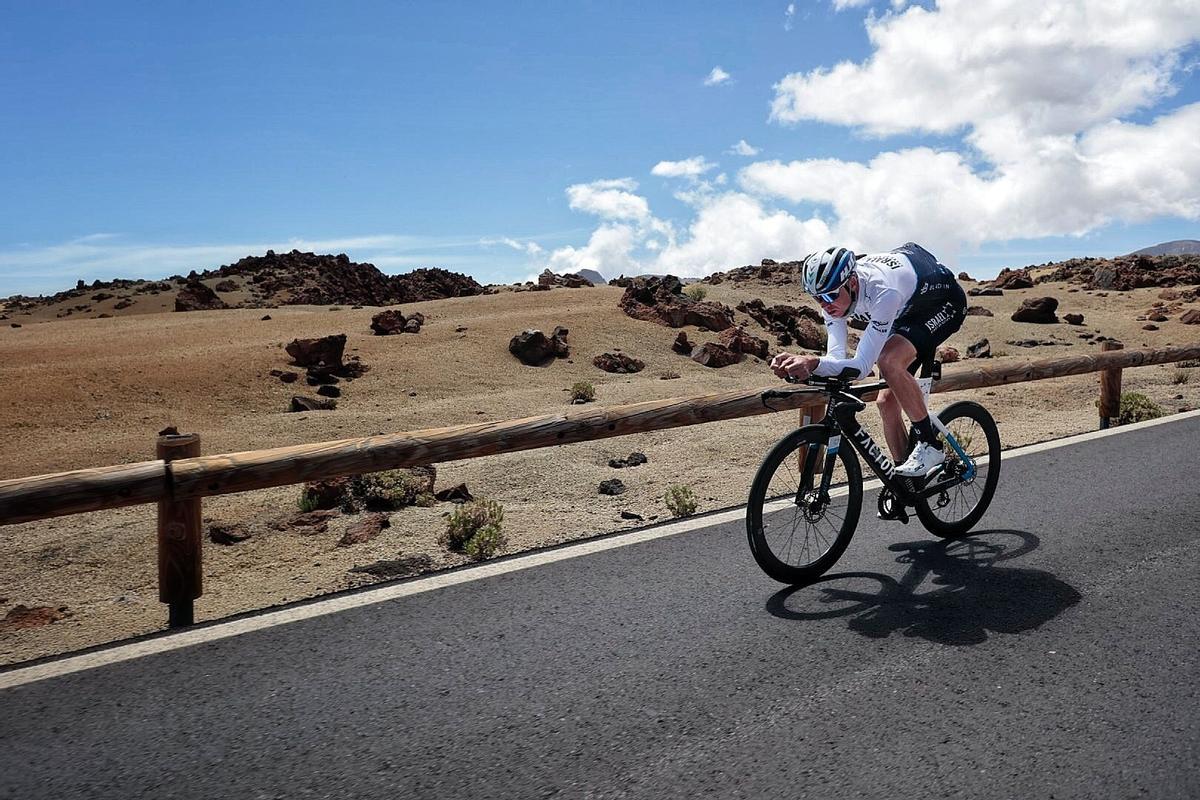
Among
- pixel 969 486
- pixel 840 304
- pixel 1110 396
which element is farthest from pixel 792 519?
pixel 1110 396

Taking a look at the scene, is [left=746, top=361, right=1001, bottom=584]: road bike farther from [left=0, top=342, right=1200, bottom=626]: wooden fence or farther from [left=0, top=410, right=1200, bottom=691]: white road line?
[left=0, top=410, right=1200, bottom=691]: white road line

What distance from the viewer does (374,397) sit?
717 inches

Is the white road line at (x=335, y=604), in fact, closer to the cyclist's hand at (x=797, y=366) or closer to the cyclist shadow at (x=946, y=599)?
the cyclist shadow at (x=946, y=599)

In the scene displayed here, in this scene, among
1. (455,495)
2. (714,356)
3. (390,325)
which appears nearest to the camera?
(455,495)

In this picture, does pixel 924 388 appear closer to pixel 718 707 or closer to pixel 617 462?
pixel 718 707

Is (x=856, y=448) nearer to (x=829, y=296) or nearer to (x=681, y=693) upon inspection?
(x=829, y=296)

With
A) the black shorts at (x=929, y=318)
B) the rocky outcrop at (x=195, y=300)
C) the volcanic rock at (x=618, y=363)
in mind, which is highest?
the rocky outcrop at (x=195, y=300)

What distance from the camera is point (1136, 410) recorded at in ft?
36.9

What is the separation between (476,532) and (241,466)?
2415 millimetres

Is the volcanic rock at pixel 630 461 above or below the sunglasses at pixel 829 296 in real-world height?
below

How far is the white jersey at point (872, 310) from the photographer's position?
4523 millimetres

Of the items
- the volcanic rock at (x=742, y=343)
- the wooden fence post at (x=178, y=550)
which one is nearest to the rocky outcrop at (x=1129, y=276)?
the volcanic rock at (x=742, y=343)

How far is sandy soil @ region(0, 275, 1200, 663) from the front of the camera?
690cm

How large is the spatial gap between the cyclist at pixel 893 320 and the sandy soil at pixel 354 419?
99.0 inches
